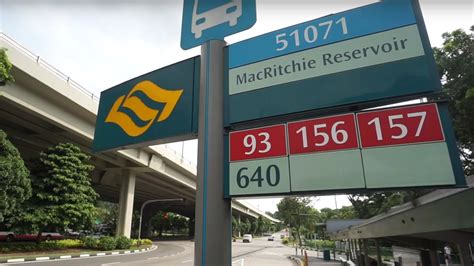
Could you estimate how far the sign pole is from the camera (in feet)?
8.70

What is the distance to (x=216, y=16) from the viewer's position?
10.9 ft

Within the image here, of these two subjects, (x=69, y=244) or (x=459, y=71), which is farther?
(x=69, y=244)

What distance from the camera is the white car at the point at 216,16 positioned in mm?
3203

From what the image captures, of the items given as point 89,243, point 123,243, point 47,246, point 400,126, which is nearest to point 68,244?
point 89,243

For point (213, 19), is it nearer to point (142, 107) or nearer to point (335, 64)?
point (142, 107)

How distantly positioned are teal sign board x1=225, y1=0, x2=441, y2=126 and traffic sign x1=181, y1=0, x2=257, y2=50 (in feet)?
0.86

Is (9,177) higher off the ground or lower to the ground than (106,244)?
higher

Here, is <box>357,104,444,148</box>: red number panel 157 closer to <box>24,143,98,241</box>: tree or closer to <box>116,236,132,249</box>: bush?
<box>24,143,98,241</box>: tree

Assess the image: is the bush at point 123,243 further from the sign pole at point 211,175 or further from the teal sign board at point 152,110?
the sign pole at point 211,175

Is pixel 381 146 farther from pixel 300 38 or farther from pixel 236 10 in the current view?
pixel 236 10

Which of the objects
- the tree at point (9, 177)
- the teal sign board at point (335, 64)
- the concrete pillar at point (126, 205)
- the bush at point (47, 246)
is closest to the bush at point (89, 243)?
the bush at point (47, 246)

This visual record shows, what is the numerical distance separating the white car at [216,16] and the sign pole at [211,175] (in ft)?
→ 1.11

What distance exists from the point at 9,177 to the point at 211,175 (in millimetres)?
14097

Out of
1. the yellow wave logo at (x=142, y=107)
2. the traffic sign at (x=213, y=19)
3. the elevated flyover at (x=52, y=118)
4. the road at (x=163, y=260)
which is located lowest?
the road at (x=163, y=260)
